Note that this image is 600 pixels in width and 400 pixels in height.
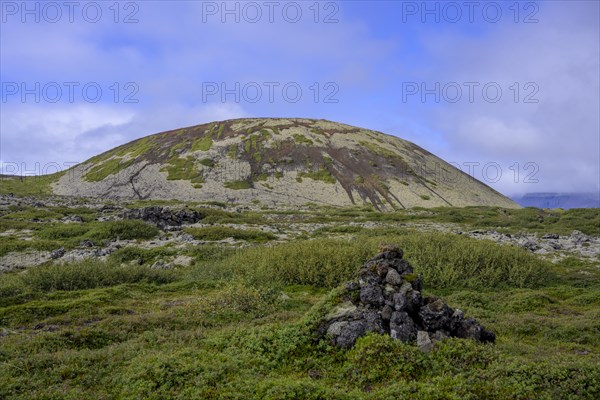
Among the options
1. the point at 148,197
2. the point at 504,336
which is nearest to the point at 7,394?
the point at 504,336

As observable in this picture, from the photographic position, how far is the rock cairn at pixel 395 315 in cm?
892

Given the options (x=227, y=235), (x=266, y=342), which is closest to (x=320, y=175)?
(x=227, y=235)

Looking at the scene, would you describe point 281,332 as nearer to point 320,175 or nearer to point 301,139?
point 320,175

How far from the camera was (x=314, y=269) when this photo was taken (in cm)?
1733

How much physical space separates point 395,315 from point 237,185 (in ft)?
234

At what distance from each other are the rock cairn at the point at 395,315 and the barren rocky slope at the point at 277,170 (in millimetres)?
59626

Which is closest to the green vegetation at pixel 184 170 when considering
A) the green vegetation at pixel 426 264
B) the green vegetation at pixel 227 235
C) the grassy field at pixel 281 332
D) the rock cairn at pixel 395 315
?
the green vegetation at pixel 227 235

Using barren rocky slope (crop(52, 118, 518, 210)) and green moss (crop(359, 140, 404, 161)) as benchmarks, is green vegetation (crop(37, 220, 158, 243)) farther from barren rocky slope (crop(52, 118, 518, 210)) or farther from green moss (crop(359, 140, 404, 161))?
green moss (crop(359, 140, 404, 161))

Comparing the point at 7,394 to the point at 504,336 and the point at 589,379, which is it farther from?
the point at 504,336

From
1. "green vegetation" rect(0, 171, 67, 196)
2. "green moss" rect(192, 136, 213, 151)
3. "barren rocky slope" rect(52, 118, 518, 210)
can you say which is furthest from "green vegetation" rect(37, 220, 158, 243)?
"green moss" rect(192, 136, 213, 151)

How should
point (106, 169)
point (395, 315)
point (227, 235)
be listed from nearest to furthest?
point (395, 315)
point (227, 235)
point (106, 169)

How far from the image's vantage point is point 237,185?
260ft

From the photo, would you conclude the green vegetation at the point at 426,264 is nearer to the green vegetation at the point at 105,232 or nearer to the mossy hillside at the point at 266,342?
the mossy hillside at the point at 266,342

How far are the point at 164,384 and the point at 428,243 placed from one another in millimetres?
14772
